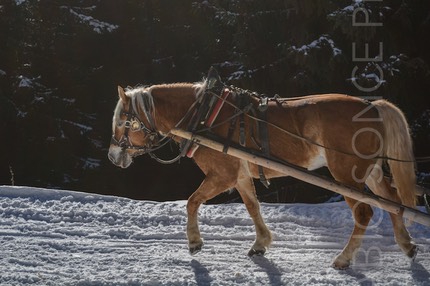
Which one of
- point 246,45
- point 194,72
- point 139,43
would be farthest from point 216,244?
point 139,43

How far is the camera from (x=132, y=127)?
235 inches

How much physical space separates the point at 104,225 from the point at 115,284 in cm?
200

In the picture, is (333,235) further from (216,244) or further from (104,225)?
(104,225)

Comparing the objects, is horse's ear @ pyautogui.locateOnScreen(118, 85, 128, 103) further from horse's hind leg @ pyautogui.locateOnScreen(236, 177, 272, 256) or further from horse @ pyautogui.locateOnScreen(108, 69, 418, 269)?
horse's hind leg @ pyautogui.locateOnScreen(236, 177, 272, 256)

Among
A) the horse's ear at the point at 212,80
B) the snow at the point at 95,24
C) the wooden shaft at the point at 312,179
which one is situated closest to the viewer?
the wooden shaft at the point at 312,179

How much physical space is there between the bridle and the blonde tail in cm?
215

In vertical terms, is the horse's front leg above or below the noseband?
below

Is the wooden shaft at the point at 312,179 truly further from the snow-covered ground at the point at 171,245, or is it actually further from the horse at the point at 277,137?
the snow-covered ground at the point at 171,245

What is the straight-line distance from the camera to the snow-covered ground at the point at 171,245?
5.12 metres

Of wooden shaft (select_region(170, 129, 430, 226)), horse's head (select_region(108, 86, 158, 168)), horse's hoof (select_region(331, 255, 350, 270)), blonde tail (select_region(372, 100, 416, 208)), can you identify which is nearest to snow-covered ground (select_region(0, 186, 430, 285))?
horse's hoof (select_region(331, 255, 350, 270))

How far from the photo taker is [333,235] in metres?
6.44

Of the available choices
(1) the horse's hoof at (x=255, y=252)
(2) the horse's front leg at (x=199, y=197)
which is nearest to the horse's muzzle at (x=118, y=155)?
(2) the horse's front leg at (x=199, y=197)

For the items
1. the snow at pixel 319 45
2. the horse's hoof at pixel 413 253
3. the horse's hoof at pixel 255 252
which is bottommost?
the horse's hoof at pixel 255 252

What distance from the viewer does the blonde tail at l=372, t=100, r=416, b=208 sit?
534 centimetres
